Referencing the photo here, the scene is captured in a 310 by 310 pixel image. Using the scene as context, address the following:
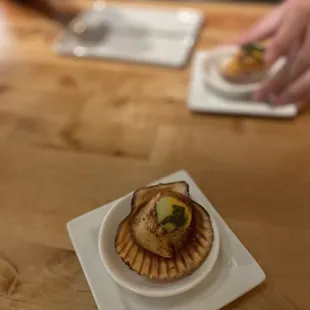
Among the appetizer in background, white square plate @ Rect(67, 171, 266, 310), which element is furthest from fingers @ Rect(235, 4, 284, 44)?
white square plate @ Rect(67, 171, 266, 310)

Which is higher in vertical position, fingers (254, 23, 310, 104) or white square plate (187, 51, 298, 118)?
fingers (254, 23, 310, 104)

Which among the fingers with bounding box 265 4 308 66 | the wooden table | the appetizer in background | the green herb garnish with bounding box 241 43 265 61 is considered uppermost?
the fingers with bounding box 265 4 308 66

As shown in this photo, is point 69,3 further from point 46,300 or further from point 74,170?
point 46,300

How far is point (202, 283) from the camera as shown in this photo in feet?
1.78

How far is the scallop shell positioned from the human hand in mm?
330

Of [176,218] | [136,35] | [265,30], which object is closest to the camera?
[176,218]

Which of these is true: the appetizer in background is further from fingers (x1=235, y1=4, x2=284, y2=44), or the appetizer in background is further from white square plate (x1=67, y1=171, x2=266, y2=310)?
white square plate (x1=67, y1=171, x2=266, y2=310)

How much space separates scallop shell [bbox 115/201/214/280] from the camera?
529 mm

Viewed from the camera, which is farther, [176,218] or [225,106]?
[225,106]

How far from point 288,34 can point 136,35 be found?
14.1 inches

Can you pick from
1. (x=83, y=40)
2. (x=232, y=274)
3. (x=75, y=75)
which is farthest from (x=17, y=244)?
(x=83, y=40)

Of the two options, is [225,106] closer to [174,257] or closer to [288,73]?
[288,73]

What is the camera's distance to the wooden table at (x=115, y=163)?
23.2 inches

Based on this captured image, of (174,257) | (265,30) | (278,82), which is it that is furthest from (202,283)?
(265,30)
